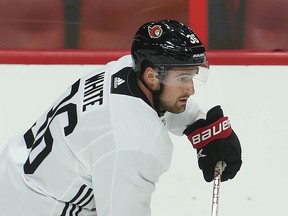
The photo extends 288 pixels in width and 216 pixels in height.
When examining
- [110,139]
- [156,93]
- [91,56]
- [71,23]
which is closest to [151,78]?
[156,93]

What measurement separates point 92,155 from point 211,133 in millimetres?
444

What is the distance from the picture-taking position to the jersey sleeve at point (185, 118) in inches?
85.2

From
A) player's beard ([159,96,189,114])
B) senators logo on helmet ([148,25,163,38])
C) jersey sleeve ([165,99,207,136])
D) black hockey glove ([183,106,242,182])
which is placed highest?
senators logo on helmet ([148,25,163,38])

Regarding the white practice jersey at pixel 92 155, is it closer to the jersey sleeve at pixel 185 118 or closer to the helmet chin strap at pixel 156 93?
the helmet chin strap at pixel 156 93

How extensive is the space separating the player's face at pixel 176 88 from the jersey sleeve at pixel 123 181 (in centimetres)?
16

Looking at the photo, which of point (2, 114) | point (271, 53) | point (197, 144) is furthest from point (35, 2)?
point (197, 144)

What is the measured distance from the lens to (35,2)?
290cm

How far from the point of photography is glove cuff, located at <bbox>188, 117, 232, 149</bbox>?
2148 mm

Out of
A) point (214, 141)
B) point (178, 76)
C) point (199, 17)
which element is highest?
point (178, 76)

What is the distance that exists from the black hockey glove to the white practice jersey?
29 cm

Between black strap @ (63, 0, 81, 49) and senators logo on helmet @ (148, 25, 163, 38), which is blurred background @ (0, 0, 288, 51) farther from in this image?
senators logo on helmet @ (148, 25, 163, 38)

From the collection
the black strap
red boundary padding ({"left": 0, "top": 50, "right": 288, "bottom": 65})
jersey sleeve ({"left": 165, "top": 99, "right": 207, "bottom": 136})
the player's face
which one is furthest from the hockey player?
the black strap

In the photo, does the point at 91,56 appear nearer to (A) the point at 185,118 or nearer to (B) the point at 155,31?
(A) the point at 185,118

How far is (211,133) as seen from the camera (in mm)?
2154
